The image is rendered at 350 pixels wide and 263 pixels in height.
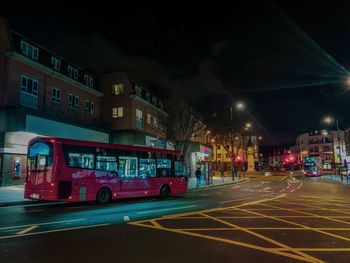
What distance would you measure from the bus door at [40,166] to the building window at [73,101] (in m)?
17.8

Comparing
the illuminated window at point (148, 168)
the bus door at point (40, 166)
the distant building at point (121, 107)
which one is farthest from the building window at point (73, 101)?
the bus door at point (40, 166)

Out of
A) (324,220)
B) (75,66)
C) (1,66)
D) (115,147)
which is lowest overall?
(324,220)

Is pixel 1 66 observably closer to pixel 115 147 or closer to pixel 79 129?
pixel 79 129

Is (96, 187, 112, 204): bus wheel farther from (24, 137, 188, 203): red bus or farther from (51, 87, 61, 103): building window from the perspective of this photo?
(51, 87, 61, 103): building window

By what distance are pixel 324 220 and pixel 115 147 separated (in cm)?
1120

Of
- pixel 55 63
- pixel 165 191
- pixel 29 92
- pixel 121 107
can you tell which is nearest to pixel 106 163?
pixel 165 191

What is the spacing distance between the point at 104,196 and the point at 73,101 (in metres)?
19.3

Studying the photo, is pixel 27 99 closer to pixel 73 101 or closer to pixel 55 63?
pixel 55 63

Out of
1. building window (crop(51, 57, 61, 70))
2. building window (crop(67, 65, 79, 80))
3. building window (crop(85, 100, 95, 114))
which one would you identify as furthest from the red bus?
building window (crop(85, 100, 95, 114))

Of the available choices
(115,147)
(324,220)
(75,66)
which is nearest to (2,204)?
(115,147)

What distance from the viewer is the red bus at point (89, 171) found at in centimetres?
1594

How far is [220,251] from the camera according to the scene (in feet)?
24.0

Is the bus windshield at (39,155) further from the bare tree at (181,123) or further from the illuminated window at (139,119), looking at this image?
the illuminated window at (139,119)

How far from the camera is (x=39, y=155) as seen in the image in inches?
647
